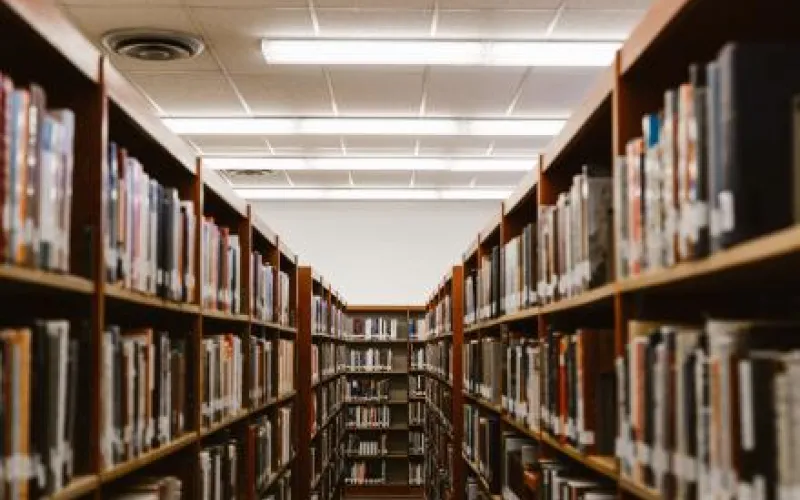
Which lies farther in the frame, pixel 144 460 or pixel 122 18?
pixel 122 18

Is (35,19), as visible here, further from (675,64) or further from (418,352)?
(418,352)

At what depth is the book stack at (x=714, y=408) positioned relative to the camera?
4.20 ft

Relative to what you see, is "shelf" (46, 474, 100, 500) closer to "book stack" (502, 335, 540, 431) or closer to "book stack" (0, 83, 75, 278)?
"book stack" (0, 83, 75, 278)

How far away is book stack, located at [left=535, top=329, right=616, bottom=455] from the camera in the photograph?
93.4 inches

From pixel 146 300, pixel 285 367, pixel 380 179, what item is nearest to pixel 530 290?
pixel 146 300

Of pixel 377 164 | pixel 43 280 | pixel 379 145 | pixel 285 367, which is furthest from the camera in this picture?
pixel 377 164

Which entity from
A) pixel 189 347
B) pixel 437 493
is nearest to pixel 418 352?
pixel 437 493

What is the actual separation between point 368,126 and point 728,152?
6.69m

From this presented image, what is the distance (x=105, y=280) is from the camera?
2.09 meters

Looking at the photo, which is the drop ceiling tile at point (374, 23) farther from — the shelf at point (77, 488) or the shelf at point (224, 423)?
the shelf at point (77, 488)

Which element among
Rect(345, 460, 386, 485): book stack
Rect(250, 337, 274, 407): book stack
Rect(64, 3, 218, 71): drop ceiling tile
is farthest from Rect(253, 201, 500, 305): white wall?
Rect(250, 337, 274, 407): book stack

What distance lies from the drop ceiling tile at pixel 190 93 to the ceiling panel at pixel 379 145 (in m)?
1.32

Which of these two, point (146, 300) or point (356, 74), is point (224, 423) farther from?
point (356, 74)

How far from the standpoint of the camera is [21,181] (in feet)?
5.34
